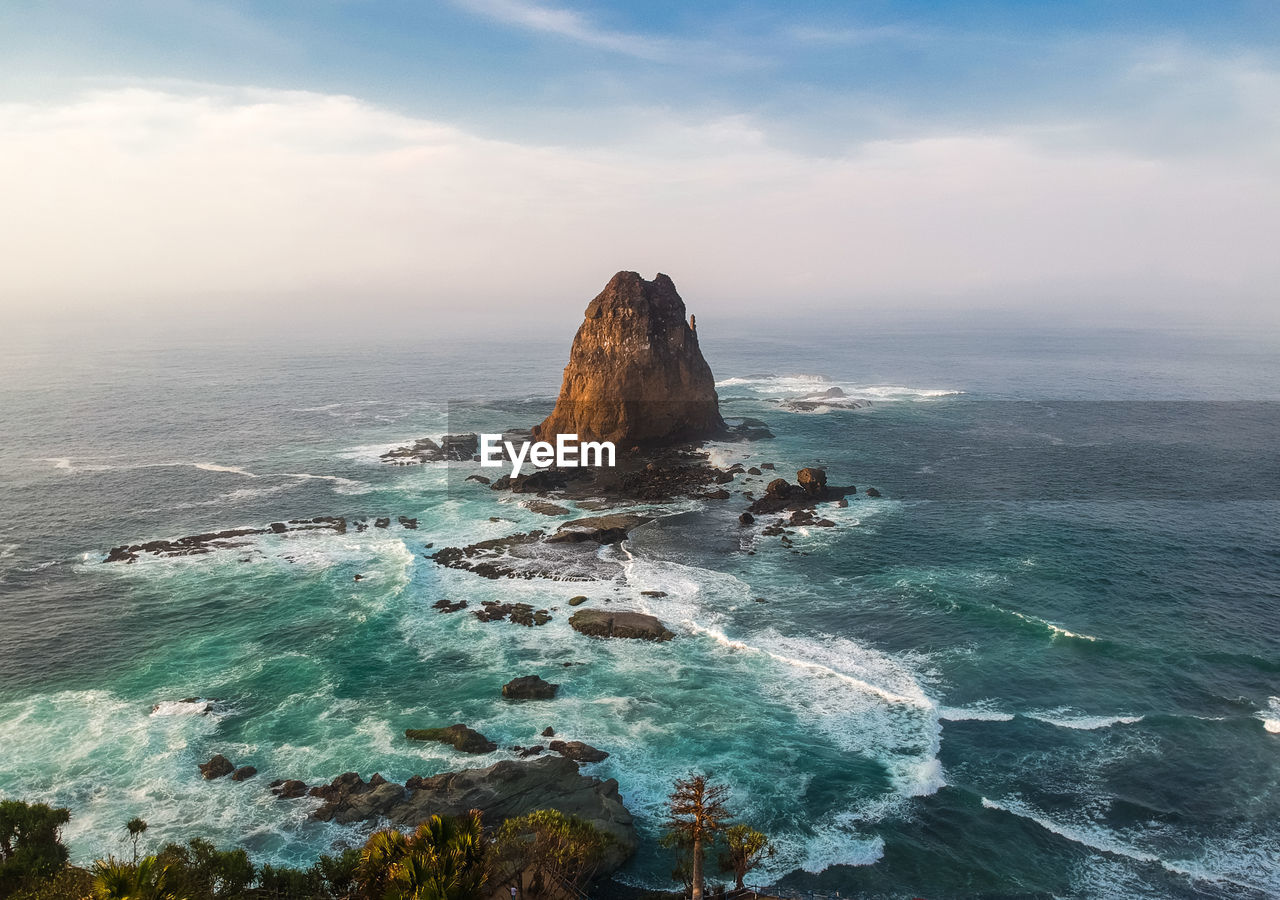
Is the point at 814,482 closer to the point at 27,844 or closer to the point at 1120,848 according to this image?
the point at 1120,848

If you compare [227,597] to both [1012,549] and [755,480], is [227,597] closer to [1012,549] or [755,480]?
[755,480]

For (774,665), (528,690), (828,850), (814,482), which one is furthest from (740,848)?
(814,482)

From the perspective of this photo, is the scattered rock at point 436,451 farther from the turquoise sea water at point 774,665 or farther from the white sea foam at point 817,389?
the white sea foam at point 817,389

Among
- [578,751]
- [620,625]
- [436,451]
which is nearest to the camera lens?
[578,751]

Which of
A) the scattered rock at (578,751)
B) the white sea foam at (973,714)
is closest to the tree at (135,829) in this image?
the scattered rock at (578,751)

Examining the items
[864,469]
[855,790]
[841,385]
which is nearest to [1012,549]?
[864,469]
